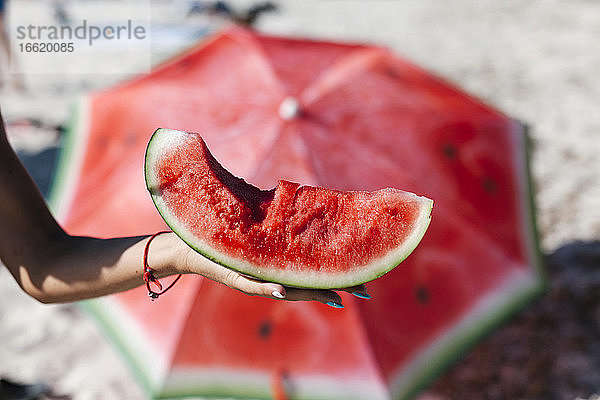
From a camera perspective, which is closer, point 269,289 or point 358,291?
point 269,289

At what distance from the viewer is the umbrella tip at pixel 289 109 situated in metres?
2.32

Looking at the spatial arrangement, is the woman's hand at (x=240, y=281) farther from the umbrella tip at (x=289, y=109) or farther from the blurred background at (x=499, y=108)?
the blurred background at (x=499, y=108)

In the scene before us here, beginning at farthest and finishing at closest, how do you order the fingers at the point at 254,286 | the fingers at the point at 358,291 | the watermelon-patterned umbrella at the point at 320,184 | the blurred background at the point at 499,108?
the blurred background at the point at 499,108, the watermelon-patterned umbrella at the point at 320,184, the fingers at the point at 358,291, the fingers at the point at 254,286

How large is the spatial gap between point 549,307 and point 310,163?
7.77ft

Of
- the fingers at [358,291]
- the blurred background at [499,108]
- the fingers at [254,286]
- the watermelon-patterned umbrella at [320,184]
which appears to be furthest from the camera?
the blurred background at [499,108]

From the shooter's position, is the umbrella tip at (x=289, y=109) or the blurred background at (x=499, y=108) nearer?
the umbrella tip at (x=289, y=109)

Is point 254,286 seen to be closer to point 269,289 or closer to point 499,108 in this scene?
point 269,289

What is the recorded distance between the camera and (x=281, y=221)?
1313mm

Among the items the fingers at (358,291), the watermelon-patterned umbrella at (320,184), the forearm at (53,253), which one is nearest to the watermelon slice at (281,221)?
the fingers at (358,291)

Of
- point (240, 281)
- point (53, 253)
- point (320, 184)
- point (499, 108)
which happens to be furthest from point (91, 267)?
point (499, 108)

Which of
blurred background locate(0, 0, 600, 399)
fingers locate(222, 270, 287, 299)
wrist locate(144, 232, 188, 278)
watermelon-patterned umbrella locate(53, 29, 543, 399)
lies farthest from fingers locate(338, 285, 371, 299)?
blurred background locate(0, 0, 600, 399)

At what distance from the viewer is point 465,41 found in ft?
25.9

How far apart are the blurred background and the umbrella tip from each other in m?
1.94

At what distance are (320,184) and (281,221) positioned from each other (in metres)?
0.91
